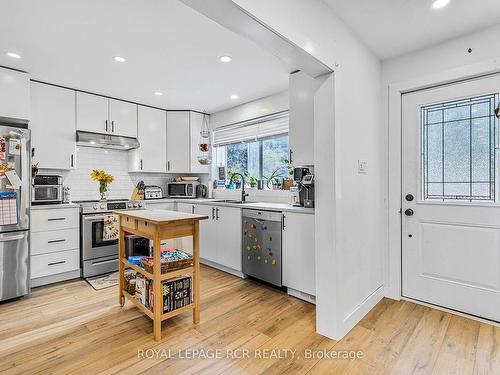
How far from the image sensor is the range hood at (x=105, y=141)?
3.65 m

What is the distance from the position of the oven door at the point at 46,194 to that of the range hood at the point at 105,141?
2.21 feet

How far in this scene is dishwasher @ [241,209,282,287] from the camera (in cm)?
292

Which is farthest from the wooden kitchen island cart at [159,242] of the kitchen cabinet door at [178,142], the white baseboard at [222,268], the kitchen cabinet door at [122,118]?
the kitchen cabinet door at [178,142]

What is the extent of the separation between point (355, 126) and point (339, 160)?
444 mm

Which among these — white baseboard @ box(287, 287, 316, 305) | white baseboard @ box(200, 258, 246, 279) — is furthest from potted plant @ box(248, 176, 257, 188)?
white baseboard @ box(287, 287, 316, 305)

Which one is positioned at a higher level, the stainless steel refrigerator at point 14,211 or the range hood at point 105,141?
the range hood at point 105,141

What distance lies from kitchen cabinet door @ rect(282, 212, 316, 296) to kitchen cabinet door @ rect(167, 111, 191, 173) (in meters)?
2.42

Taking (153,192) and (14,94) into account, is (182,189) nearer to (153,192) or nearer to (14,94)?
(153,192)

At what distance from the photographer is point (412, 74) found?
103 inches

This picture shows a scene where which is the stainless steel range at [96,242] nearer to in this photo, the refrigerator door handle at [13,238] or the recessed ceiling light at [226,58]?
the refrigerator door handle at [13,238]

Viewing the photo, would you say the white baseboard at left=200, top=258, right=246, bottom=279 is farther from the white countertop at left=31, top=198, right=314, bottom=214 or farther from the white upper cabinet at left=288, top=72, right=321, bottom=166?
the white upper cabinet at left=288, top=72, right=321, bottom=166

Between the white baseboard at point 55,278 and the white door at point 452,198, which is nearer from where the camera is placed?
the white door at point 452,198

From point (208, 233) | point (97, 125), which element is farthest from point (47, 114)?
point (208, 233)

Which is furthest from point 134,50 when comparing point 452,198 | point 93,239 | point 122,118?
point 452,198
